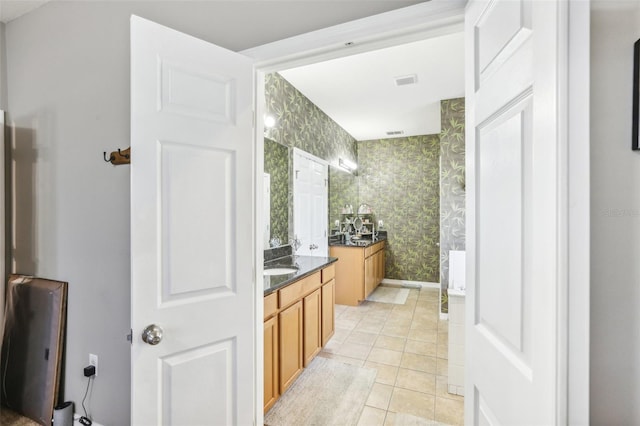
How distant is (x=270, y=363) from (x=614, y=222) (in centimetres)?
193

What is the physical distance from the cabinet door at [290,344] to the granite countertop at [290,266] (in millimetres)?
227

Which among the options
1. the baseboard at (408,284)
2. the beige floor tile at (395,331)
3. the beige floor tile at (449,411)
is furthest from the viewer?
the baseboard at (408,284)

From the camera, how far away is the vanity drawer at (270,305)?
6.23 ft

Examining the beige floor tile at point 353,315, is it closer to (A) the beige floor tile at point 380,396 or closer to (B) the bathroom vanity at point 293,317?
(B) the bathroom vanity at point 293,317

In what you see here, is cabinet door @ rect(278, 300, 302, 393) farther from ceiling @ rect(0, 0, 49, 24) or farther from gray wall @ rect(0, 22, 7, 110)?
ceiling @ rect(0, 0, 49, 24)

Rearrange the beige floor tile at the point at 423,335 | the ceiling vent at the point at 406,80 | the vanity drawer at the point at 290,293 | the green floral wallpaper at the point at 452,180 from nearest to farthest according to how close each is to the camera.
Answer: the vanity drawer at the point at 290,293 < the ceiling vent at the point at 406,80 < the beige floor tile at the point at 423,335 < the green floral wallpaper at the point at 452,180

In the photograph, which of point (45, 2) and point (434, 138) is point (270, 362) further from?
point (434, 138)

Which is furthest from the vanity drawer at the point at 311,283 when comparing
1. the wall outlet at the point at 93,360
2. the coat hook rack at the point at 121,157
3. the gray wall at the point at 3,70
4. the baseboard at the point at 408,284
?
the baseboard at the point at 408,284

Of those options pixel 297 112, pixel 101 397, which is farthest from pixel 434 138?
pixel 101 397

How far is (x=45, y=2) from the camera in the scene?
1.91 metres

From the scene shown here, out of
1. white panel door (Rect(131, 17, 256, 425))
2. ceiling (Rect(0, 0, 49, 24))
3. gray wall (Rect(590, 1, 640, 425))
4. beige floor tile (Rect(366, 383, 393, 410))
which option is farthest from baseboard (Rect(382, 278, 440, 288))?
ceiling (Rect(0, 0, 49, 24))

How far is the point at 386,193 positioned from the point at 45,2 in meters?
5.28

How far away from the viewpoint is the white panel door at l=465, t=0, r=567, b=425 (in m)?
0.62

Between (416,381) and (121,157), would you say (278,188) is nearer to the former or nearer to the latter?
(121,157)
